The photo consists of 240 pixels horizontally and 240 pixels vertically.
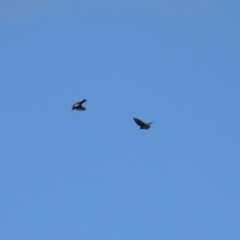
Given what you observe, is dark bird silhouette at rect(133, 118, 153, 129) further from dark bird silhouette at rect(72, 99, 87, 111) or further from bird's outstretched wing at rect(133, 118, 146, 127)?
dark bird silhouette at rect(72, 99, 87, 111)

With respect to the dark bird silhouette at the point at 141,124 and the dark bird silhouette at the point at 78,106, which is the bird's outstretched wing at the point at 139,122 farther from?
the dark bird silhouette at the point at 78,106

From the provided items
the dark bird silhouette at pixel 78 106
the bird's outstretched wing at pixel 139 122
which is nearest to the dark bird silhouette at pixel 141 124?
the bird's outstretched wing at pixel 139 122

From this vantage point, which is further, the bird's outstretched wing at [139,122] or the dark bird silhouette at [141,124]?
the bird's outstretched wing at [139,122]

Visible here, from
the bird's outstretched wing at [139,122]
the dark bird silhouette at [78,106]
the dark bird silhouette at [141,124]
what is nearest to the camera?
the dark bird silhouette at [141,124]

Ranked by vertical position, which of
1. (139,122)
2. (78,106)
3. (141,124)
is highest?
(78,106)

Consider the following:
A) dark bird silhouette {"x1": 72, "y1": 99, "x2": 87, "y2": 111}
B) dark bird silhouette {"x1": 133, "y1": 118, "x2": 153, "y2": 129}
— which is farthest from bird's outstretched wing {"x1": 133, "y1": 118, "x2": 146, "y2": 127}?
dark bird silhouette {"x1": 72, "y1": 99, "x2": 87, "y2": 111}

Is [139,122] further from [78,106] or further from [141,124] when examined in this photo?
[78,106]

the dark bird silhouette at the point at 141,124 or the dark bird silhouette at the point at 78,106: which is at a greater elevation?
the dark bird silhouette at the point at 78,106

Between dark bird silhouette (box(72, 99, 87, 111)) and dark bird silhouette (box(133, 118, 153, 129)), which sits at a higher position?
dark bird silhouette (box(72, 99, 87, 111))

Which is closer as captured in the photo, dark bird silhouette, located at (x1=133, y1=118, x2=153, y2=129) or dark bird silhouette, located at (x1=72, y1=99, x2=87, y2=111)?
dark bird silhouette, located at (x1=133, y1=118, x2=153, y2=129)

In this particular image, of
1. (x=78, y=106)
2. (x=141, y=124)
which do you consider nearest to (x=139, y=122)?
(x=141, y=124)

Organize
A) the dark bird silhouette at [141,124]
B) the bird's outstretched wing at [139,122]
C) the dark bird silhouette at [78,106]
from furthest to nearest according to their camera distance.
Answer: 1. the bird's outstretched wing at [139,122]
2. the dark bird silhouette at [78,106]
3. the dark bird silhouette at [141,124]

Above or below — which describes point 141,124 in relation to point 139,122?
below

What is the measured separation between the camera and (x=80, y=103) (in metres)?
70.9
